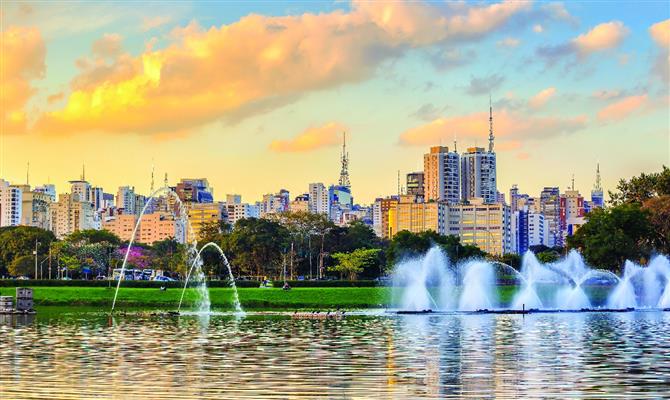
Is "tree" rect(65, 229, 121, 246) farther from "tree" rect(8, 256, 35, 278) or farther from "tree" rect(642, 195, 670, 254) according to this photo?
"tree" rect(642, 195, 670, 254)

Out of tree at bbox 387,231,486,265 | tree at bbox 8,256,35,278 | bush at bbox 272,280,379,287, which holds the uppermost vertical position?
tree at bbox 387,231,486,265

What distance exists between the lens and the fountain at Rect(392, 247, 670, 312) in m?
80.9

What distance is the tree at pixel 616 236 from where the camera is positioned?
322 ft

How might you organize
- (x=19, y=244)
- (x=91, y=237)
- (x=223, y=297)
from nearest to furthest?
(x=223, y=297) < (x=19, y=244) < (x=91, y=237)

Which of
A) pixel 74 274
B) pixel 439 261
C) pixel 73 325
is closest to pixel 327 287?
pixel 439 261

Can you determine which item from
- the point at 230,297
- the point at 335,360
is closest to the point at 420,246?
the point at 230,297

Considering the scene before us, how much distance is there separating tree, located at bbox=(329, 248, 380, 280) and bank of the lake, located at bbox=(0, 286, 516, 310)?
125 feet

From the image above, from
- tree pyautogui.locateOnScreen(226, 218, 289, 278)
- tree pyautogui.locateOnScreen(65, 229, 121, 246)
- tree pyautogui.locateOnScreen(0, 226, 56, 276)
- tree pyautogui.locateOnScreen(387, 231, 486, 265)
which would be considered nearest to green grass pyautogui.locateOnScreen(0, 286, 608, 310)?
tree pyautogui.locateOnScreen(387, 231, 486, 265)

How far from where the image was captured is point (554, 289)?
94.6 m

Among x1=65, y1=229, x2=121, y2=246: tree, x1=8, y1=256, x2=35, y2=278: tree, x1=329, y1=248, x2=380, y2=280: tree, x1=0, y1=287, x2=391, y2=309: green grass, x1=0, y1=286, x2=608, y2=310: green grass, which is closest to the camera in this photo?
x1=0, y1=286, x2=608, y2=310: green grass

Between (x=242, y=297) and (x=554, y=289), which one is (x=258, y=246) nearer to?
(x=242, y=297)

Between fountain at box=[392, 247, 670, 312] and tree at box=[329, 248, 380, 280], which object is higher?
tree at box=[329, 248, 380, 280]

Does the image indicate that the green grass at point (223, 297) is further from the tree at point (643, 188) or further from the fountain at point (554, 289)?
the tree at point (643, 188)

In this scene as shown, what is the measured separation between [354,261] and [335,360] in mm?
104531
